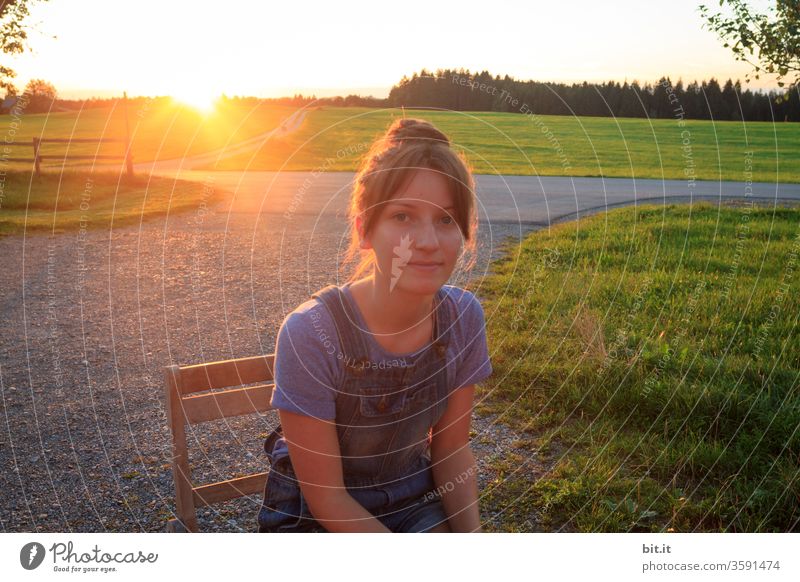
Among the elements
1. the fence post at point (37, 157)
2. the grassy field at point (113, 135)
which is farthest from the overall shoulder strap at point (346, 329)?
the fence post at point (37, 157)

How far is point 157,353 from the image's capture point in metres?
4.27

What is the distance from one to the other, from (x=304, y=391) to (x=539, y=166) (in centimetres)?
1144

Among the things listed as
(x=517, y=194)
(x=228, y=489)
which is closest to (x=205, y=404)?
(x=228, y=489)

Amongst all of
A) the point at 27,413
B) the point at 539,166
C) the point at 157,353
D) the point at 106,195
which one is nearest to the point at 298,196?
→ the point at 106,195

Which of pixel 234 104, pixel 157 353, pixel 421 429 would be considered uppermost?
pixel 234 104

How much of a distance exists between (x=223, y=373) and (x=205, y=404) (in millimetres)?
115

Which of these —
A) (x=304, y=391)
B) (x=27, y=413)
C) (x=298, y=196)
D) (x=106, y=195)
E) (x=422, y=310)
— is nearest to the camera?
(x=304, y=391)

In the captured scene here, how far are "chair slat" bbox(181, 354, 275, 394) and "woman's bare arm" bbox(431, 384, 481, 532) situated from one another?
1.34 feet

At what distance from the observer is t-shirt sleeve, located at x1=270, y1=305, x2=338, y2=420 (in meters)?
1.50

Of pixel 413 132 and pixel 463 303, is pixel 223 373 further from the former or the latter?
pixel 413 132

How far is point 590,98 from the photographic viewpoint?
243cm
